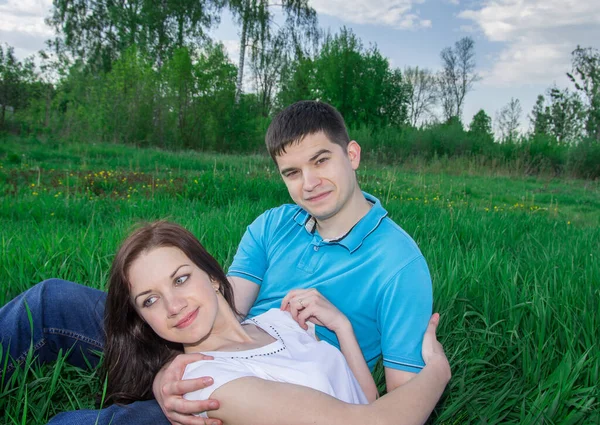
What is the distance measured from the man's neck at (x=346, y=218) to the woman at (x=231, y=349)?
360 millimetres

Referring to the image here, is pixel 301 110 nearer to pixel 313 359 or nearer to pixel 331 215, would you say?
pixel 331 215

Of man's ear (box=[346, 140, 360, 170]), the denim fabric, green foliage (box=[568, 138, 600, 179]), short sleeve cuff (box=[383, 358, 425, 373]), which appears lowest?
the denim fabric

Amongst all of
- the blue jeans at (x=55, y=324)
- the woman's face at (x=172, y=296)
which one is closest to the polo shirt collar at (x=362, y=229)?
the woman's face at (x=172, y=296)

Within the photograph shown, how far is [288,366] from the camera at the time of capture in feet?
4.81

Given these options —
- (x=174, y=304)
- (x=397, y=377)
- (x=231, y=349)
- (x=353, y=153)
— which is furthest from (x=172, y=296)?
(x=353, y=153)

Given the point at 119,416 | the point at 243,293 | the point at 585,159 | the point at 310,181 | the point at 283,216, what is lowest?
the point at 119,416

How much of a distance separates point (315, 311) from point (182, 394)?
541 millimetres

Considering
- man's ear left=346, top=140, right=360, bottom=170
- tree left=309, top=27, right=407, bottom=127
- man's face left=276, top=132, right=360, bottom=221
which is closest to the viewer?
man's face left=276, top=132, right=360, bottom=221

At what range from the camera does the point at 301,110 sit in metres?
2.09

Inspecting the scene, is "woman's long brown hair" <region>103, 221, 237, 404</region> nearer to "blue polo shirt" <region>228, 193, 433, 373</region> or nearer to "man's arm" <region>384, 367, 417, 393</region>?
"blue polo shirt" <region>228, 193, 433, 373</region>

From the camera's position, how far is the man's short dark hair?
201 centimetres

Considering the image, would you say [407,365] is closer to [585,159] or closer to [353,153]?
[353,153]

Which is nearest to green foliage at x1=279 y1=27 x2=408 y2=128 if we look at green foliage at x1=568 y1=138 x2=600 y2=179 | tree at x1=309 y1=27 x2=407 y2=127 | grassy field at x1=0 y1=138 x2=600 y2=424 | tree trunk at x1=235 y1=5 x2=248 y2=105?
tree at x1=309 y1=27 x2=407 y2=127

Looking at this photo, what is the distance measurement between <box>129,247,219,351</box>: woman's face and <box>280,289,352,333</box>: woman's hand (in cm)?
29
